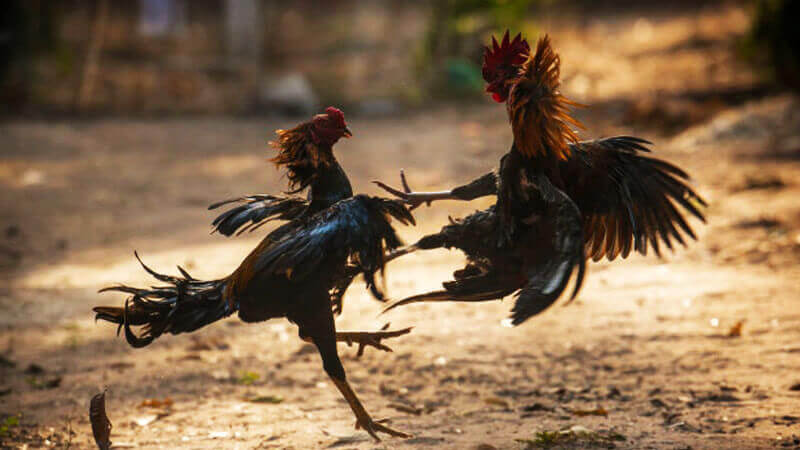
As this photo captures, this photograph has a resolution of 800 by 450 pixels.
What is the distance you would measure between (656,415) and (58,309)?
491cm

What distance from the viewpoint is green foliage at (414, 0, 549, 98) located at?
1850 centimetres

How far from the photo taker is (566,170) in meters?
4.22

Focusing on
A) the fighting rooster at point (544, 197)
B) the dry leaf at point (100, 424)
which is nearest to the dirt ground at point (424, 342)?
the dry leaf at point (100, 424)

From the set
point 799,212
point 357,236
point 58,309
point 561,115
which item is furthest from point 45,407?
point 799,212

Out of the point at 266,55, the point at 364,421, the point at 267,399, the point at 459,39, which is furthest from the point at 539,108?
the point at 266,55

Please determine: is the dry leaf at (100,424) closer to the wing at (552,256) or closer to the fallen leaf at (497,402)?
the fallen leaf at (497,402)

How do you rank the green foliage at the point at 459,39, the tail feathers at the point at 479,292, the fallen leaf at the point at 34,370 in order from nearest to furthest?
the tail feathers at the point at 479,292 < the fallen leaf at the point at 34,370 < the green foliage at the point at 459,39

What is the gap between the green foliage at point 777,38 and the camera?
44.8ft

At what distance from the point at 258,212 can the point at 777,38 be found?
1200 cm

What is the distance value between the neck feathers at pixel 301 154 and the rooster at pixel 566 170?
1.29ft

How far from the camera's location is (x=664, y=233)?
4.53 metres

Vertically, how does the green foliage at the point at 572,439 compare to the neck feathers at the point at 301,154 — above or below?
below

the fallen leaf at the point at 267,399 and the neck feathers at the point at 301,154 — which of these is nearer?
the neck feathers at the point at 301,154

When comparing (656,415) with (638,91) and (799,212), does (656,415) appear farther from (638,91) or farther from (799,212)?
(638,91)
